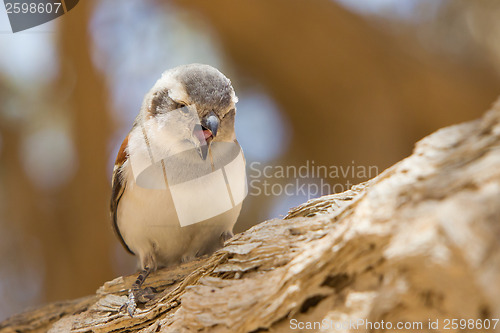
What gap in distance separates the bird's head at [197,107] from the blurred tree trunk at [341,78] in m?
0.94

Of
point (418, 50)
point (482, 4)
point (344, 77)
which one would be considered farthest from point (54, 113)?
point (482, 4)

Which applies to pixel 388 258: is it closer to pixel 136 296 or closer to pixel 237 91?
pixel 136 296

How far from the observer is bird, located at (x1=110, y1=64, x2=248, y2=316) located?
2096 mm

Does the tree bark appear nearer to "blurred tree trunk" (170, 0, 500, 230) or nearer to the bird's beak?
the bird's beak

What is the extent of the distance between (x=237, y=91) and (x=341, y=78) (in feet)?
2.35

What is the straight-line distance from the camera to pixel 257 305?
1.26 meters

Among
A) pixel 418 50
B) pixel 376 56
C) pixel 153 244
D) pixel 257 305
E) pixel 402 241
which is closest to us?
pixel 402 241

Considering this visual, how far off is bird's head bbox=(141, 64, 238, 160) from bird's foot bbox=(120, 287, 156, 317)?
2.14 ft

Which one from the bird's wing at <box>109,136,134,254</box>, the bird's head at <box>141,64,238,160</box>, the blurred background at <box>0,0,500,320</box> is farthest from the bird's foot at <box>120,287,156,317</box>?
the blurred background at <box>0,0,500,320</box>

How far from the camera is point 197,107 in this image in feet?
6.79

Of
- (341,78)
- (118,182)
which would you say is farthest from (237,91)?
(118,182)

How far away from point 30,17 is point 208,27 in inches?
47.6

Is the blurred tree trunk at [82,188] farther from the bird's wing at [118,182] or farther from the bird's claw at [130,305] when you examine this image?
the bird's claw at [130,305]

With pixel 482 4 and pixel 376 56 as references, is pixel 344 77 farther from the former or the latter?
pixel 482 4
